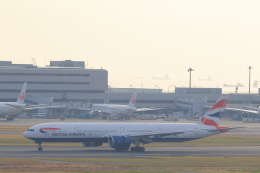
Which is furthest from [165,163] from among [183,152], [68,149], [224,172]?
[68,149]

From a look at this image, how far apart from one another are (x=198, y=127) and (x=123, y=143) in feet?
41.1

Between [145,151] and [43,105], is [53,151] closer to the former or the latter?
[145,151]

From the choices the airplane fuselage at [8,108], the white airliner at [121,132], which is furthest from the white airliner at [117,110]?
the white airliner at [121,132]

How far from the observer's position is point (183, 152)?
77.3 m

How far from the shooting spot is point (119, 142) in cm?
7669

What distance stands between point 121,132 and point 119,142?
3.05 meters

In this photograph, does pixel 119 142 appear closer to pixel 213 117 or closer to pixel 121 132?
pixel 121 132

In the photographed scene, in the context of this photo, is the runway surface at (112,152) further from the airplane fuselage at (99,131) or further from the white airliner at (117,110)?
the white airliner at (117,110)

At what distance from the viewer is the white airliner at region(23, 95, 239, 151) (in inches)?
3004

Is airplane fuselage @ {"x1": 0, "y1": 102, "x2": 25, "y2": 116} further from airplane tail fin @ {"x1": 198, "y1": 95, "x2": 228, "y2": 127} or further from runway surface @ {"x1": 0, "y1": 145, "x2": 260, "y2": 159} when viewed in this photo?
airplane tail fin @ {"x1": 198, "y1": 95, "x2": 228, "y2": 127}

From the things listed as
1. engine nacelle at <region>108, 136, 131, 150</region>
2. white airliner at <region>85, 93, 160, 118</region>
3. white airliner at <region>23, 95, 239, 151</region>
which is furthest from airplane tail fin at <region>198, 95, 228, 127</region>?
white airliner at <region>85, 93, 160, 118</region>

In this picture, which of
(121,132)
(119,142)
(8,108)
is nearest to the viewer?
(119,142)

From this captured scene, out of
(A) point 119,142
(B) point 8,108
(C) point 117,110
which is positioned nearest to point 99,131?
(A) point 119,142

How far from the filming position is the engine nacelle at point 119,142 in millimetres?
76562
